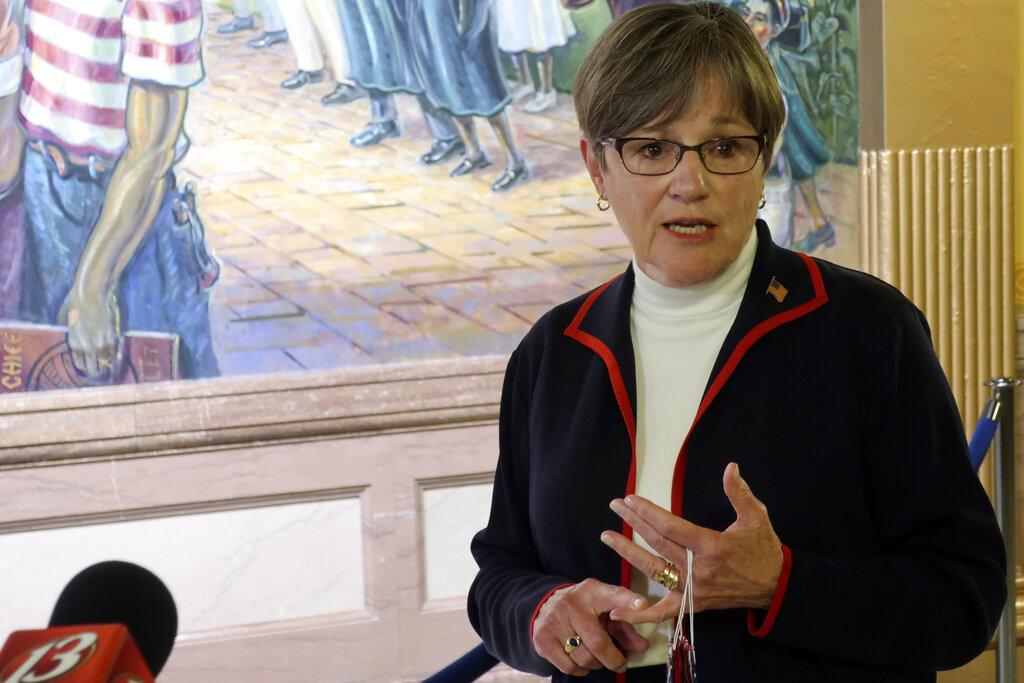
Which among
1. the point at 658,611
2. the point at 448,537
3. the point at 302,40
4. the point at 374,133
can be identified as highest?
the point at 302,40

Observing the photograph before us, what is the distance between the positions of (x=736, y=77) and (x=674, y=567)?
0.65 metres

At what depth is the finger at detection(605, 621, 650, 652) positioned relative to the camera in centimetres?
156

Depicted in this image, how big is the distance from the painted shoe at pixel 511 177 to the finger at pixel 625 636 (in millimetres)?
2846

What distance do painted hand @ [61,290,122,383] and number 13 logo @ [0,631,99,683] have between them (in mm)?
3360

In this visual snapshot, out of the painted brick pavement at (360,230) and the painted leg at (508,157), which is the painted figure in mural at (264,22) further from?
the painted leg at (508,157)

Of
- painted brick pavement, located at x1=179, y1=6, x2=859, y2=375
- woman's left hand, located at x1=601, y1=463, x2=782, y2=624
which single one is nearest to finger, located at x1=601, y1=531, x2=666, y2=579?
woman's left hand, located at x1=601, y1=463, x2=782, y2=624

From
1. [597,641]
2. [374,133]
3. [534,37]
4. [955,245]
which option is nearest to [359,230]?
[374,133]

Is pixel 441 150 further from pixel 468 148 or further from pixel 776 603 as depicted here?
pixel 776 603

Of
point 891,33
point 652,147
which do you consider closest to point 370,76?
point 891,33

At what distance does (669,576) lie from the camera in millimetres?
1467

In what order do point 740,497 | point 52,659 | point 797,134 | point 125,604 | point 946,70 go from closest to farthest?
1. point 52,659
2. point 125,604
3. point 740,497
4. point 946,70
5. point 797,134

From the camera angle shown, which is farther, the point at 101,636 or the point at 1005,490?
the point at 1005,490

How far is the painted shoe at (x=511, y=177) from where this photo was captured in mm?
4273

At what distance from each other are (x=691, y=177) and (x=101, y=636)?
3.60 ft
